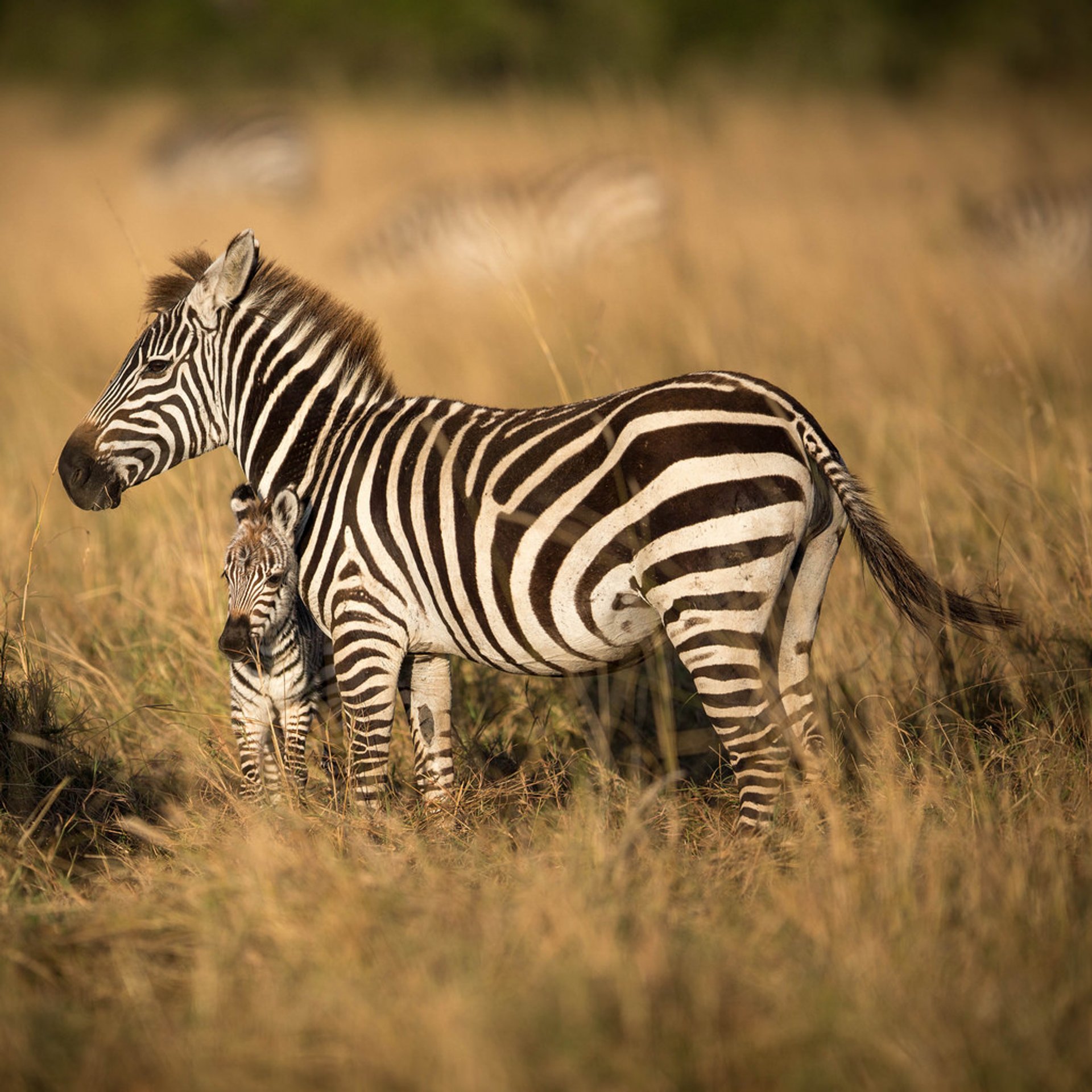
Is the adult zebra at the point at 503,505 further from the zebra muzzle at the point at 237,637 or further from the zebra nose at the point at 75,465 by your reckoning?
the zebra muzzle at the point at 237,637

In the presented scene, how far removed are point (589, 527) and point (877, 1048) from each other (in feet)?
5.92

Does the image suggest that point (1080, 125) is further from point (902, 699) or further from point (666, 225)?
point (902, 699)

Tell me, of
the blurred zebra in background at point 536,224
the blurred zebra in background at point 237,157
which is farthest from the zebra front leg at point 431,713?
the blurred zebra in background at point 237,157

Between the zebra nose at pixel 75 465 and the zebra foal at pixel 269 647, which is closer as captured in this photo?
the zebra foal at pixel 269 647

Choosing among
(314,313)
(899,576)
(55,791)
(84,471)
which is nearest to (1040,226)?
(899,576)

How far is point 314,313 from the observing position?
4.48 metres

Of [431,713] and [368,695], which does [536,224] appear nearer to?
[431,713]

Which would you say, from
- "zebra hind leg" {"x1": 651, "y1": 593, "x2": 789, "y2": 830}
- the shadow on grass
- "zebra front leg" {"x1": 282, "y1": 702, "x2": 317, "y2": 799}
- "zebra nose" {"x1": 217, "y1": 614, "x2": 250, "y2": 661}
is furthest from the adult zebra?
the shadow on grass

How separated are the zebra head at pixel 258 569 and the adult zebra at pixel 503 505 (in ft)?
0.37

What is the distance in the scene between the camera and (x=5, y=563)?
6.18 m

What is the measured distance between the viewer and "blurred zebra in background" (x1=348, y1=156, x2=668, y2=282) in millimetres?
15008

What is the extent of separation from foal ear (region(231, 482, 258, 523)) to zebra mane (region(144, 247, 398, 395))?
1.92 ft

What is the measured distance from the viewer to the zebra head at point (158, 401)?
4387 mm

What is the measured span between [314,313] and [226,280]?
1.15 feet
